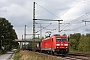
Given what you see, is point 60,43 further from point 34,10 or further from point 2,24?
point 2,24

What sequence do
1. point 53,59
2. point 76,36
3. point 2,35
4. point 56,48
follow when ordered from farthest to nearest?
point 76,36 < point 2,35 < point 56,48 < point 53,59

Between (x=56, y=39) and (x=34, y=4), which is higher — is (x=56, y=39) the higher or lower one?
the lower one

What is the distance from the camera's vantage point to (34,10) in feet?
120

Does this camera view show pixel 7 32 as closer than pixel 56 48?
No

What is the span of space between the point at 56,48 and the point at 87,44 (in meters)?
50.1

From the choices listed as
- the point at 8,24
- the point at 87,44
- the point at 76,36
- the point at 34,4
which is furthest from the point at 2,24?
the point at 76,36

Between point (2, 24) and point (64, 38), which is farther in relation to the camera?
point (2, 24)

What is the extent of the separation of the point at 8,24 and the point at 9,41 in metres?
6.39

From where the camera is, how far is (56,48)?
36.3 m

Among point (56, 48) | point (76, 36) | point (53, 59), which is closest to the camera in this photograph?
point (53, 59)

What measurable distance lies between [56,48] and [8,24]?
165ft

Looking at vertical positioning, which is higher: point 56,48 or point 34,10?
point 34,10

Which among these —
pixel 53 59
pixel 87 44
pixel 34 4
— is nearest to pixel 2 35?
pixel 87 44

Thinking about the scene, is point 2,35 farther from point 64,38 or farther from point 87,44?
point 64,38
